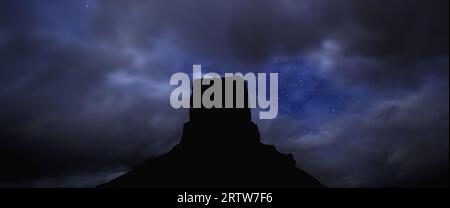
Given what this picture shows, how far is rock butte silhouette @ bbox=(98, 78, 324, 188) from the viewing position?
376 feet

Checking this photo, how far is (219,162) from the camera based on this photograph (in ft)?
419

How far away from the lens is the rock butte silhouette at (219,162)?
11475 centimetres

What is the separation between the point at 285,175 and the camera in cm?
11675

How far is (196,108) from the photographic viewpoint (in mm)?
130500
